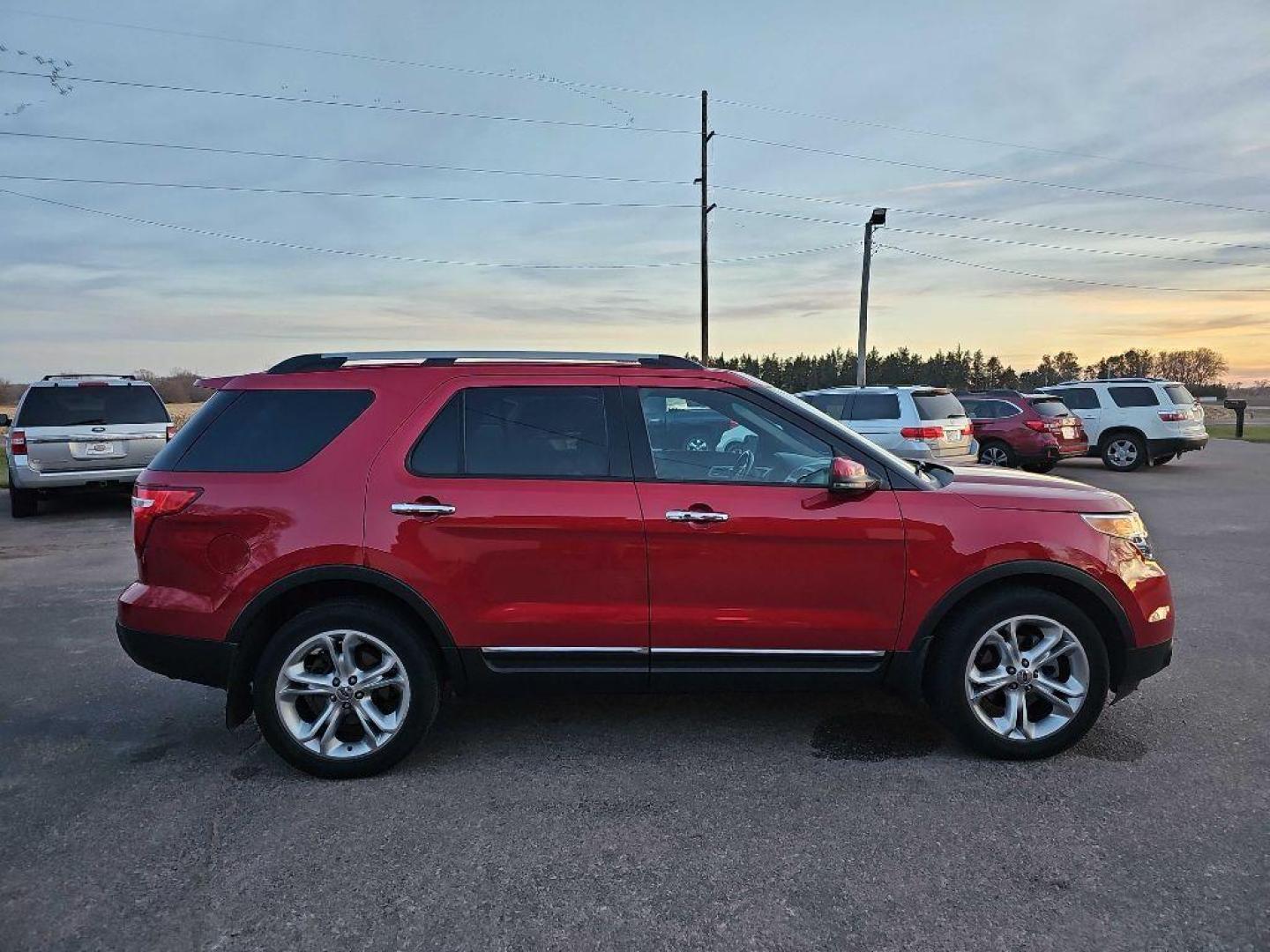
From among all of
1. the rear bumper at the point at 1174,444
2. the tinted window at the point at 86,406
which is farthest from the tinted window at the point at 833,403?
the tinted window at the point at 86,406

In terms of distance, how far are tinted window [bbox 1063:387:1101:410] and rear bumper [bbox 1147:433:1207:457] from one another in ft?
4.26

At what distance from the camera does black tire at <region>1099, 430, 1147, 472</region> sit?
17.5 meters

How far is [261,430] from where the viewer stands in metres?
3.79

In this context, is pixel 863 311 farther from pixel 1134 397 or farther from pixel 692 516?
pixel 692 516

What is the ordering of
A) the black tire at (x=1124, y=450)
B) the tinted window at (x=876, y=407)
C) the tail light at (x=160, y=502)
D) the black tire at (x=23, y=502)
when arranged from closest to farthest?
the tail light at (x=160, y=502) → the black tire at (x=23, y=502) → the tinted window at (x=876, y=407) → the black tire at (x=1124, y=450)

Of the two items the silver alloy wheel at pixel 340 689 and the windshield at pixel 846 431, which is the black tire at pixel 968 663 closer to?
the windshield at pixel 846 431

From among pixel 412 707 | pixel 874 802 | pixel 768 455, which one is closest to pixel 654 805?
pixel 874 802

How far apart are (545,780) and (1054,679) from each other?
2307 millimetres

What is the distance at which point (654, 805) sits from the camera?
339 centimetres

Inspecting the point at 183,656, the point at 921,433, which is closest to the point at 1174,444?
the point at 921,433

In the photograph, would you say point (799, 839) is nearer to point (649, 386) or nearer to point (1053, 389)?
point (649, 386)

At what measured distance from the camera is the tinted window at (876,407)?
42.7ft

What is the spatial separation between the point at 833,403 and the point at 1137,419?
788cm

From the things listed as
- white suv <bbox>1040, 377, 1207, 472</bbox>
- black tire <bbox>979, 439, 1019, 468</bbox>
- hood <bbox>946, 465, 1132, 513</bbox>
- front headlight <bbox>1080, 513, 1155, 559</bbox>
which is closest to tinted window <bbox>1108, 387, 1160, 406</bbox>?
white suv <bbox>1040, 377, 1207, 472</bbox>
